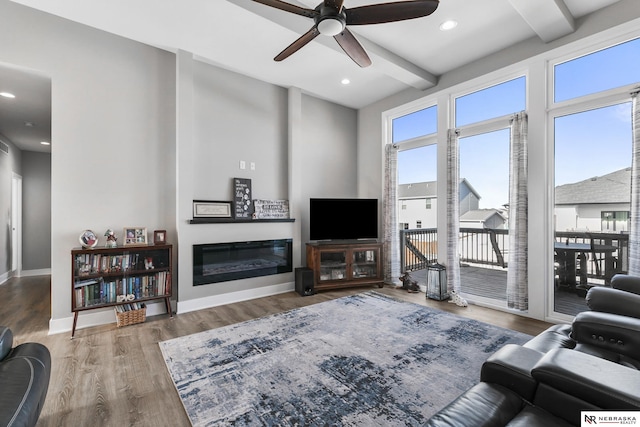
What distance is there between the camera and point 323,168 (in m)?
5.22

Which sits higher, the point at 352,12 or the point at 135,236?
the point at 352,12

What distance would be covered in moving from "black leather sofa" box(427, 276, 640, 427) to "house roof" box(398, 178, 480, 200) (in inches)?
118

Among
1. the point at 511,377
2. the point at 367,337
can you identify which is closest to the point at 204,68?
the point at 367,337

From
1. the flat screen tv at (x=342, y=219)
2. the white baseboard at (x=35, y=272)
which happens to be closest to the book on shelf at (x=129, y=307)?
the flat screen tv at (x=342, y=219)

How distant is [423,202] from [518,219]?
4.96ft

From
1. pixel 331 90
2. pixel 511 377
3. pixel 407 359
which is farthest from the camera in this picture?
pixel 331 90

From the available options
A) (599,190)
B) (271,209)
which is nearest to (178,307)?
(271,209)

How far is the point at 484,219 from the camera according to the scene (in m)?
4.05

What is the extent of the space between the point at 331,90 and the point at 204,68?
199cm

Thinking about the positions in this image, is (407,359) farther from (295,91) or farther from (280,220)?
(295,91)

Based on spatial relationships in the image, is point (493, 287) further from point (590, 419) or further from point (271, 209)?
point (590, 419)

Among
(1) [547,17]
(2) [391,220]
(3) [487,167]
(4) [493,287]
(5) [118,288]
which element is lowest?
(4) [493,287]

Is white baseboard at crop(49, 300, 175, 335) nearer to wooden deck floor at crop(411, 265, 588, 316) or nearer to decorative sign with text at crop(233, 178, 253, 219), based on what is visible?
decorative sign with text at crop(233, 178, 253, 219)
